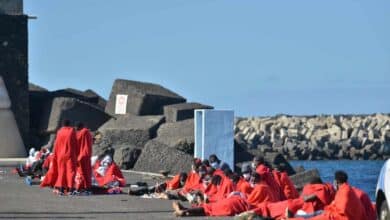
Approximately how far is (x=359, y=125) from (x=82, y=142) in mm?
55222

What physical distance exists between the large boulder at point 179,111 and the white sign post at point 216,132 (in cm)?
1097

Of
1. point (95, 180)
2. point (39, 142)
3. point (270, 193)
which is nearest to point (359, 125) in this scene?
point (39, 142)

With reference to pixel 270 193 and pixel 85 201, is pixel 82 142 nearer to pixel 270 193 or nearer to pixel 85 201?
pixel 85 201

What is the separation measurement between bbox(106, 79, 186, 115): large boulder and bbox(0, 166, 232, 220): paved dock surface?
45.6 ft

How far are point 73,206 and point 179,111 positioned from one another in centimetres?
1641

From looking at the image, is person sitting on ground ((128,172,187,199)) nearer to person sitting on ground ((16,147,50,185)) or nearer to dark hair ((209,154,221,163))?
dark hair ((209,154,221,163))

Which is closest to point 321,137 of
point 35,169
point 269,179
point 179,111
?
point 179,111

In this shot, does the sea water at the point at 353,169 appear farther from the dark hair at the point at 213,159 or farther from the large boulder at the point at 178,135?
the dark hair at the point at 213,159

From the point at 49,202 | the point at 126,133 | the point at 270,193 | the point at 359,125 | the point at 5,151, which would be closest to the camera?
the point at 270,193

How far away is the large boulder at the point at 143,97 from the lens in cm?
3744

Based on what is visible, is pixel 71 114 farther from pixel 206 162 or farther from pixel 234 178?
pixel 234 178

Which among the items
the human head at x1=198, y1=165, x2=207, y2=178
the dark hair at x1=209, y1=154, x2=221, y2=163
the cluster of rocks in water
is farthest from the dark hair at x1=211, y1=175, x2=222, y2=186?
the cluster of rocks in water

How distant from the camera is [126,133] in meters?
33.8

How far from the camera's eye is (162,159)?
2897 centimetres
